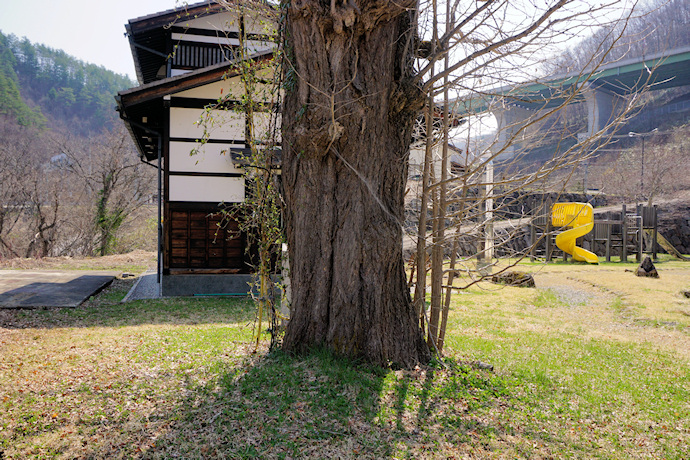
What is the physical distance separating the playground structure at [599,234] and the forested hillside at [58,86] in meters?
38.6

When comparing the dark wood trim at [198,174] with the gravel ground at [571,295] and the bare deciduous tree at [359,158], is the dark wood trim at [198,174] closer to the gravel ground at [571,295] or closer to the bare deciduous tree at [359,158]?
the bare deciduous tree at [359,158]

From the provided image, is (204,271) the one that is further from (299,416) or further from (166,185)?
(299,416)

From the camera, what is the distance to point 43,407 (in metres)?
3.48

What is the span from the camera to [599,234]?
20.5 meters

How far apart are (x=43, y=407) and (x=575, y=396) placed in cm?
431

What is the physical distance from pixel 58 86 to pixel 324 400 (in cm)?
5672

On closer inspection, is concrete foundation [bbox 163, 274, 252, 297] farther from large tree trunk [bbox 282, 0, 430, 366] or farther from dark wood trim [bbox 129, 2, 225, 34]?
large tree trunk [bbox 282, 0, 430, 366]

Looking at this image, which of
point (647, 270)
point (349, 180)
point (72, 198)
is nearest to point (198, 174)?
point (349, 180)

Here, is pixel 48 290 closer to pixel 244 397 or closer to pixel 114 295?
pixel 114 295

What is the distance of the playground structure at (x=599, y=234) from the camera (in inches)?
686

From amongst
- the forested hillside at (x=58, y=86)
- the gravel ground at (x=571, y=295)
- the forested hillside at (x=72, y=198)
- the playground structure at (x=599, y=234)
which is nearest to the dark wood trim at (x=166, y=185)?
the gravel ground at (x=571, y=295)

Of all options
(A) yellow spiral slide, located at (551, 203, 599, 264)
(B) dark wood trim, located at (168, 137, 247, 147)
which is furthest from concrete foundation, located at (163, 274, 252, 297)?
(A) yellow spiral slide, located at (551, 203, 599, 264)

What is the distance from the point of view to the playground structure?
17.4 m

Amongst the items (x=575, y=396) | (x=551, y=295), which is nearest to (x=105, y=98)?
(x=551, y=295)
